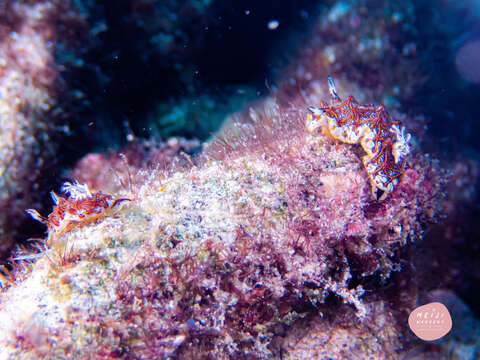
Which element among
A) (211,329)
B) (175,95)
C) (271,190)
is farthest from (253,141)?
(175,95)

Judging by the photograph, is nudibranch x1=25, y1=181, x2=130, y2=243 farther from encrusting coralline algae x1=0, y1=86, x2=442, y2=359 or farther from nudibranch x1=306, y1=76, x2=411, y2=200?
nudibranch x1=306, y1=76, x2=411, y2=200

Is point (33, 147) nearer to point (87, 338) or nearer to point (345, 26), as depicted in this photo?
point (87, 338)

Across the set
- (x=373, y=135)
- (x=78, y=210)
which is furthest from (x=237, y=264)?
(x=373, y=135)

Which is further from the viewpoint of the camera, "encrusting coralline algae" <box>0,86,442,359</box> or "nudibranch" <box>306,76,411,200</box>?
"nudibranch" <box>306,76,411,200</box>

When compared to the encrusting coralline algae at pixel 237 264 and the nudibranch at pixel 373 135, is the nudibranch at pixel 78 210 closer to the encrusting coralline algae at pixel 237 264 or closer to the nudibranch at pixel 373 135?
the encrusting coralline algae at pixel 237 264

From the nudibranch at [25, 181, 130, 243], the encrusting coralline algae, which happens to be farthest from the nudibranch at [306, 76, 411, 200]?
the nudibranch at [25, 181, 130, 243]

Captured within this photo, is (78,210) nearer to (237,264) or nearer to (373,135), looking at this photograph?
(237,264)
